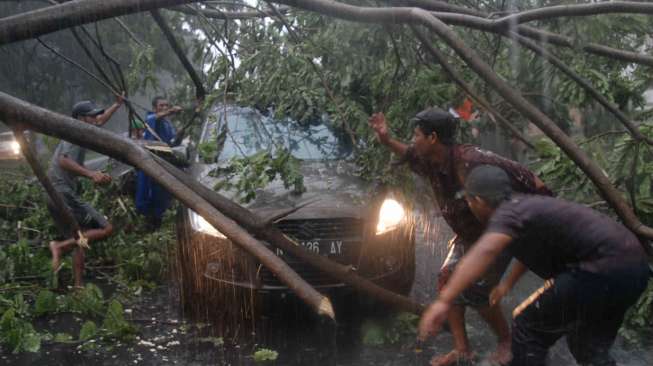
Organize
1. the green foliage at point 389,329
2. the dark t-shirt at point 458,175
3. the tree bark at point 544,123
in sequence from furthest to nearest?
1. the green foliage at point 389,329
2. the dark t-shirt at point 458,175
3. the tree bark at point 544,123

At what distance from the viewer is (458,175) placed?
4.62 metres

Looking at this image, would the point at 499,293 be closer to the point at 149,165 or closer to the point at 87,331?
the point at 149,165

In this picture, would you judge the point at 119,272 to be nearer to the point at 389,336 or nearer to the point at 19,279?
the point at 19,279

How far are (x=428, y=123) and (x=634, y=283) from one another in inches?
66.1

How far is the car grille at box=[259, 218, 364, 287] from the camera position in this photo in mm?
5348

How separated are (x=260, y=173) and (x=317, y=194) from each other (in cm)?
48

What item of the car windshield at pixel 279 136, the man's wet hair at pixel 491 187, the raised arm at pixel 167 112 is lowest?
the man's wet hair at pixel 491 187

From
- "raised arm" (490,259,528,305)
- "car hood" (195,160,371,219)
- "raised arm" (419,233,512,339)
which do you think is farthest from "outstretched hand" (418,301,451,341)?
"car hood" (195,160,371,219)

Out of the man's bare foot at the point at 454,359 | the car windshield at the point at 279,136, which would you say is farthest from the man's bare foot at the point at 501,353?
the car windshield at the point at 279,136

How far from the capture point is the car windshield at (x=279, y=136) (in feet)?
22.4

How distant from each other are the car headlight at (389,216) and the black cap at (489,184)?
198 centimetres

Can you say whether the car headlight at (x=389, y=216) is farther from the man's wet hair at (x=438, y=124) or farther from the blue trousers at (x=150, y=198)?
the blue trousers at (x=150, y=198)

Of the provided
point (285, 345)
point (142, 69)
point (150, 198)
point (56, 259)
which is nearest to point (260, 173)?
point (285, 345)

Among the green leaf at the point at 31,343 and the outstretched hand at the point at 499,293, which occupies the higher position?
the outstretched hand at the point at 499,293
